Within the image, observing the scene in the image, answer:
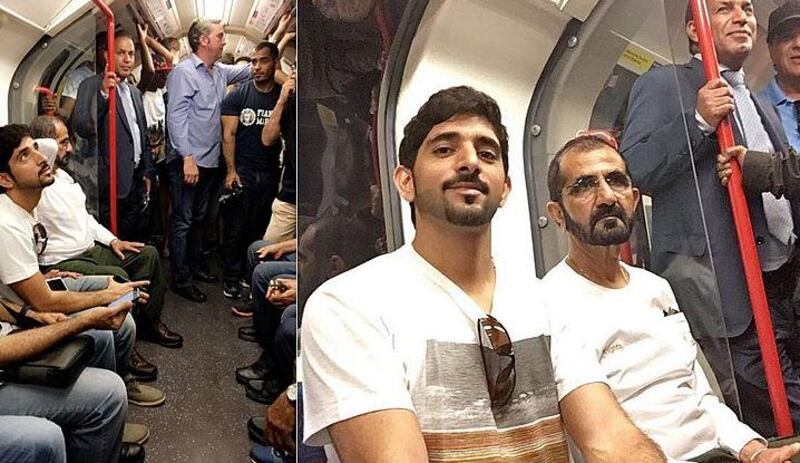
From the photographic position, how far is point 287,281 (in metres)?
1.57

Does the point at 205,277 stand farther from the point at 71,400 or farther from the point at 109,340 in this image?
the point at 71,400

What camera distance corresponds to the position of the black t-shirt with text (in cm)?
164

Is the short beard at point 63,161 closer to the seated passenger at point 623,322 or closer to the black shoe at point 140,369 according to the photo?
the black shoe at point 140,369

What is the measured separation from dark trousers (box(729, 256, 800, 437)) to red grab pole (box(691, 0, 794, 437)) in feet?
0.06

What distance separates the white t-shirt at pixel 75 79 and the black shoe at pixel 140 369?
0.55 metres

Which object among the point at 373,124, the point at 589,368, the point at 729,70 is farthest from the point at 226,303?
the point at 729,70

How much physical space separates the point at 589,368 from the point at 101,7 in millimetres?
1217

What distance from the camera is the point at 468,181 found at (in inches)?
50.9

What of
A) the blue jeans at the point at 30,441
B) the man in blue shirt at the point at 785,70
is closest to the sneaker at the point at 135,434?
the blue jeans at the point at 30,441

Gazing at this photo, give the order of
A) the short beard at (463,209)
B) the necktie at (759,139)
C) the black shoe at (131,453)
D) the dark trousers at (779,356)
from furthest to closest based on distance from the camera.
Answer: the necktie at (759,139) < the dark trousers at (779,356) < the black shoe at (131,453) < the short beard at (463,209)

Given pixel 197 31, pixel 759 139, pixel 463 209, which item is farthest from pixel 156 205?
pixel 759 139

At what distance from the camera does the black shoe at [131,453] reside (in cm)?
139

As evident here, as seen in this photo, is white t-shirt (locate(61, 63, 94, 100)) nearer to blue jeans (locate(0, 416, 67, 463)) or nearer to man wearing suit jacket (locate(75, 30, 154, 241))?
man wearing suit jacket (locate(75, 30, 154, 241))

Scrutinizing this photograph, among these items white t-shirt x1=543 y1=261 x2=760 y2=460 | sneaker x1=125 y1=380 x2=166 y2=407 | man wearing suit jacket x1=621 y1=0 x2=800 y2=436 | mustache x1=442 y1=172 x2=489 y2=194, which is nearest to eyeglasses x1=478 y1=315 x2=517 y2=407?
white t-shirt x1=543 y1=261 x2=760 y2=460
